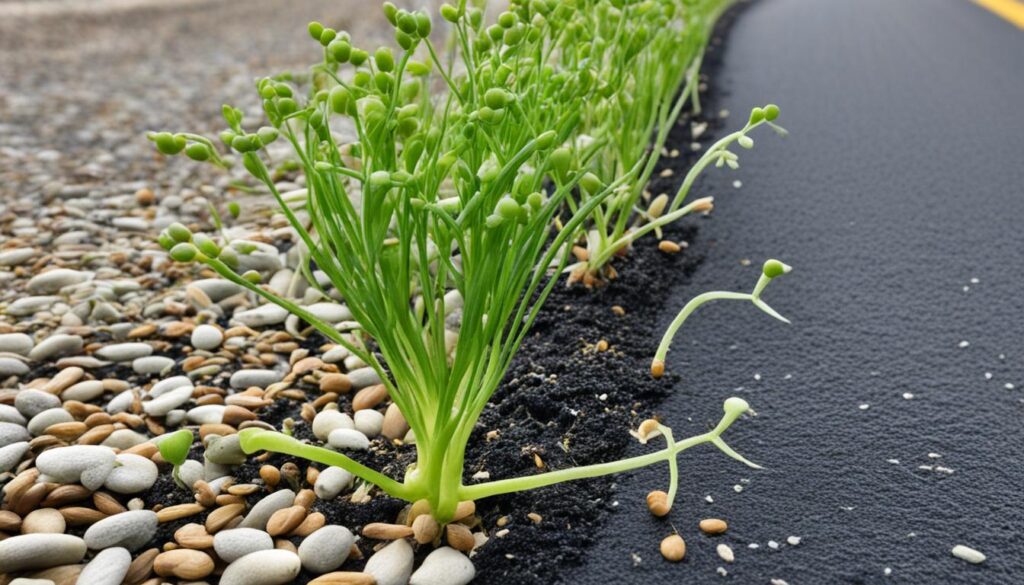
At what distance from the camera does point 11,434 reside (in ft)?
4.45

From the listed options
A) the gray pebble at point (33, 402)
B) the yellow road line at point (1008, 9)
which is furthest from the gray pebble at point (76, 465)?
the yellow road line at point (1008, 9)

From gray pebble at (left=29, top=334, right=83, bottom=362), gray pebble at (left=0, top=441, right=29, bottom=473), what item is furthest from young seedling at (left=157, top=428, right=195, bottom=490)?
gray pebble at (left=29, top=334, right=83, bottom=362)

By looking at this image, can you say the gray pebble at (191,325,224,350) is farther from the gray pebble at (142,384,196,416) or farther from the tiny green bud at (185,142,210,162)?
the tiny green bud at (185,142,210,162)

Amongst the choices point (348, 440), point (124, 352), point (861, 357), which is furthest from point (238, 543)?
point (861, 357)

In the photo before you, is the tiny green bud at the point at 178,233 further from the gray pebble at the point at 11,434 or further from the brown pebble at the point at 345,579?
the gray pebble at the point at 11,434

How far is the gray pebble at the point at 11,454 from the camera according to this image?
1290 millimetres

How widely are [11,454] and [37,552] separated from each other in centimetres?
27

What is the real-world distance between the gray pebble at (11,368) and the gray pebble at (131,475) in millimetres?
459

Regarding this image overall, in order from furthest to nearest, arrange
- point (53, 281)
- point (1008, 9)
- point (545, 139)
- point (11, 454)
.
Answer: point (1008, 9) → point (53, 281) → point (11, 454) → point (545, 139)

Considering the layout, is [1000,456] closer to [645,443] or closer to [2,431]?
[645,443]

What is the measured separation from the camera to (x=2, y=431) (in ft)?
4.45

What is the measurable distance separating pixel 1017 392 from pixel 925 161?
3.60 ft

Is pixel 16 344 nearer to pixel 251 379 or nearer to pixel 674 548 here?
pixel 251 379

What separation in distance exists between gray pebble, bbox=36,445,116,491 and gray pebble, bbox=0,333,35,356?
0.51 metres
